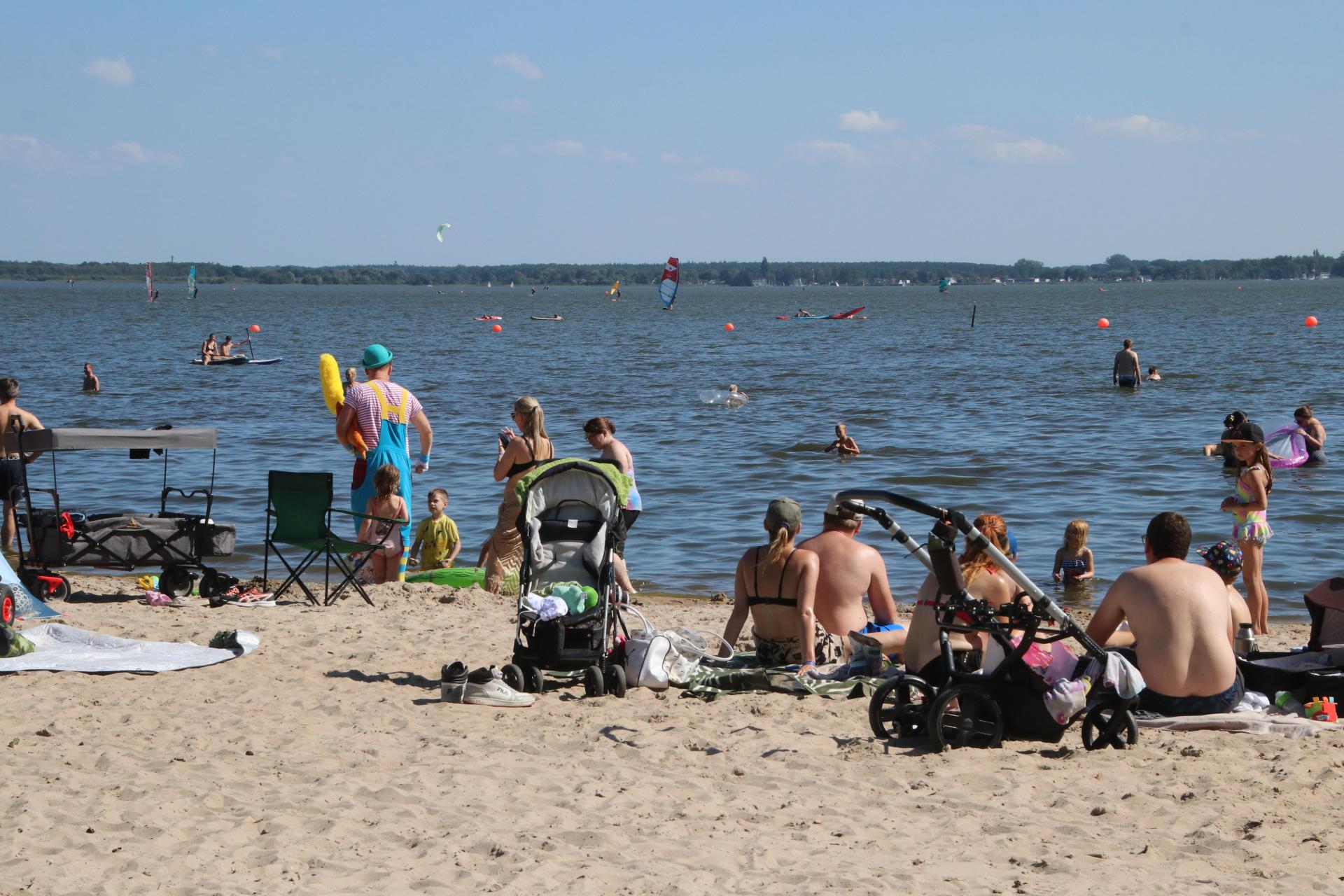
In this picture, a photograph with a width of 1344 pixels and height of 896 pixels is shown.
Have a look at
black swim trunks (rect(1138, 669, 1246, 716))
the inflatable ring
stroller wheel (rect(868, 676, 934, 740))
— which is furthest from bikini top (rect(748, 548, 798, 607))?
the inflatable ring

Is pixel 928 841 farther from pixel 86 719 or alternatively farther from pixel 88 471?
pixel 88 471

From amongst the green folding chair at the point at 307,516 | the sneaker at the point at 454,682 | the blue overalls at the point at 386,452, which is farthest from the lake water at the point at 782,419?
the sneaker at the point at 454,682

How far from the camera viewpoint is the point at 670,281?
6512cm

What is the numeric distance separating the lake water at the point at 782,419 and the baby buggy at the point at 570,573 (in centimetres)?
425

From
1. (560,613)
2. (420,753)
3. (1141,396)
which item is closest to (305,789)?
(420,753)

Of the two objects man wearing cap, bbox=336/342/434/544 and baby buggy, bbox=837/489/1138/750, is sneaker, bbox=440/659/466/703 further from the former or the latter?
man wearing cap, bbox=336/342/434/544

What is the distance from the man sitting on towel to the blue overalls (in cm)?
548

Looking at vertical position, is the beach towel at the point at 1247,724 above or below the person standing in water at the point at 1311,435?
below

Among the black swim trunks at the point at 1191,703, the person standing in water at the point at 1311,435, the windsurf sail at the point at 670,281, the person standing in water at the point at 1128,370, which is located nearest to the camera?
the black swim trunks at the point at 1191,703

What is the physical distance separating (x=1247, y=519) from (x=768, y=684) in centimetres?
419

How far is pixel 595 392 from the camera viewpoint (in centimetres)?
3303

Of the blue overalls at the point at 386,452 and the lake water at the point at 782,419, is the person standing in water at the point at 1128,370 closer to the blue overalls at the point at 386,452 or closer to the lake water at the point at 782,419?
the lake water at the point at 782,419

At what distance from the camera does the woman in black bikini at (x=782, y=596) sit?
696 centimetres

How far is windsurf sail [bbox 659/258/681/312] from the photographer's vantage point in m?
60.3
